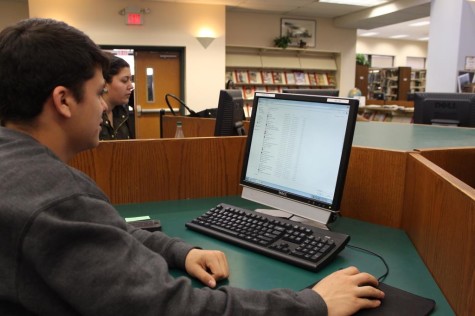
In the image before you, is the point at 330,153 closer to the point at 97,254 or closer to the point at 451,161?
the point at 451,161

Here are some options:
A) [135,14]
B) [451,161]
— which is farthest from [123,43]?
[451,161]

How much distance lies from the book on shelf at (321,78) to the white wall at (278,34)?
26 cm

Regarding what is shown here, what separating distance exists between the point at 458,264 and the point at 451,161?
2.34 feet

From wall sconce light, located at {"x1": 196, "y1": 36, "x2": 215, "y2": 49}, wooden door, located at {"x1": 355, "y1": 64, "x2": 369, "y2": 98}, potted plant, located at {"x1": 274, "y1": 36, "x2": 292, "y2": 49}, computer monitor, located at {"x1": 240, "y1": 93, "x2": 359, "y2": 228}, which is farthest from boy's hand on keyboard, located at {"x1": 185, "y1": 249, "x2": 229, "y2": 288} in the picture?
wooden door, located at {"x1": 355, "y1": 64, "x2": 369, "y2": 98}

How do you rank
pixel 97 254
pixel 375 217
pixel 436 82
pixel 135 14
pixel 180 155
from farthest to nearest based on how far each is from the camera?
pixel 135 14 < pixel 436 82 < pixel 180 155 < pixel 375 217 < pixel 97 254

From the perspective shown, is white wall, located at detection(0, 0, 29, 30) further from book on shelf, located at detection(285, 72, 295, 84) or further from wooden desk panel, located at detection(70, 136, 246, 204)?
wooden desk panel, located at detection(70, 136, 246, 204)

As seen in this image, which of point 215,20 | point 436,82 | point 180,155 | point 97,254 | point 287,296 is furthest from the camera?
point 215,20

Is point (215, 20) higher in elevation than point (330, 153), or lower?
higher

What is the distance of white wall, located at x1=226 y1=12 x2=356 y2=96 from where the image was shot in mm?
7527

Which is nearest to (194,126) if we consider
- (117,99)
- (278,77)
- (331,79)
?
(117,99)

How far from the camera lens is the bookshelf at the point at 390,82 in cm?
993

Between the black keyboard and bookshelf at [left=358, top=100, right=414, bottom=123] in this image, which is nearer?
the black keyboard

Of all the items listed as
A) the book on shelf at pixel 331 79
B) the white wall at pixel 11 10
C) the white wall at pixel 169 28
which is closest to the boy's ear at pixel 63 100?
the white wall at pixel 169 28

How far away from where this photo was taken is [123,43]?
6434 millimetres
